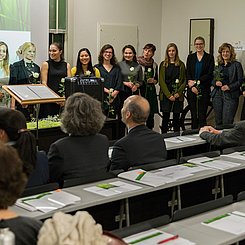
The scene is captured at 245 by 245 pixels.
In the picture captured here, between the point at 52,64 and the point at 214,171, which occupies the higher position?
the point at 52,64

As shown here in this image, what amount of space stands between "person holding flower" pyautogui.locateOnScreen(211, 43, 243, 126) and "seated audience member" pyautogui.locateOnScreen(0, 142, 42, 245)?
6.70 meters

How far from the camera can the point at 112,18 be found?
9742 mm

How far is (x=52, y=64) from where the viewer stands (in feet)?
23.9

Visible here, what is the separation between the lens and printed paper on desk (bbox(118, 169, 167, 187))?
3.47 m

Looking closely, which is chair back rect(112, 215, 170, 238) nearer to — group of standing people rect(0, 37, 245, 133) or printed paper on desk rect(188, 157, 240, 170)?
printed paper on desk rect(188, 157, 240, 170)

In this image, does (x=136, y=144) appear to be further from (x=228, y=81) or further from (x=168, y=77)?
(x=228, y=81)

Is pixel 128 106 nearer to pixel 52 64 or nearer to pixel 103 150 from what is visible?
pixel 103 150

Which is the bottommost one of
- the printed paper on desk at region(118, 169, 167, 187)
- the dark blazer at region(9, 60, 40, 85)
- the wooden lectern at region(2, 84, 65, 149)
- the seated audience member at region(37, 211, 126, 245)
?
the printed paper on desk at region(118, 169, 167, 187)

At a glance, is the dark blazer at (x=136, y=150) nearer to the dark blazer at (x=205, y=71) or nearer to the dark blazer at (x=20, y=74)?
the dark blazer at (x=20, y=74)

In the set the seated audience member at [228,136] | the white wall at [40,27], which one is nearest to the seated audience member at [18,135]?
the seated audience member at [228,136]

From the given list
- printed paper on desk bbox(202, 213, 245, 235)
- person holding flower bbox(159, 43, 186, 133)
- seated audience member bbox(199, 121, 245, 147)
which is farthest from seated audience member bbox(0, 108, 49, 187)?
person holding flower bbox(159, 43, 186, 133)

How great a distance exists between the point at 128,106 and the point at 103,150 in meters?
0.60

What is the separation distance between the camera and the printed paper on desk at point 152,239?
94.7 inches

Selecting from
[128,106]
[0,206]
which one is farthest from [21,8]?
[0,206]
